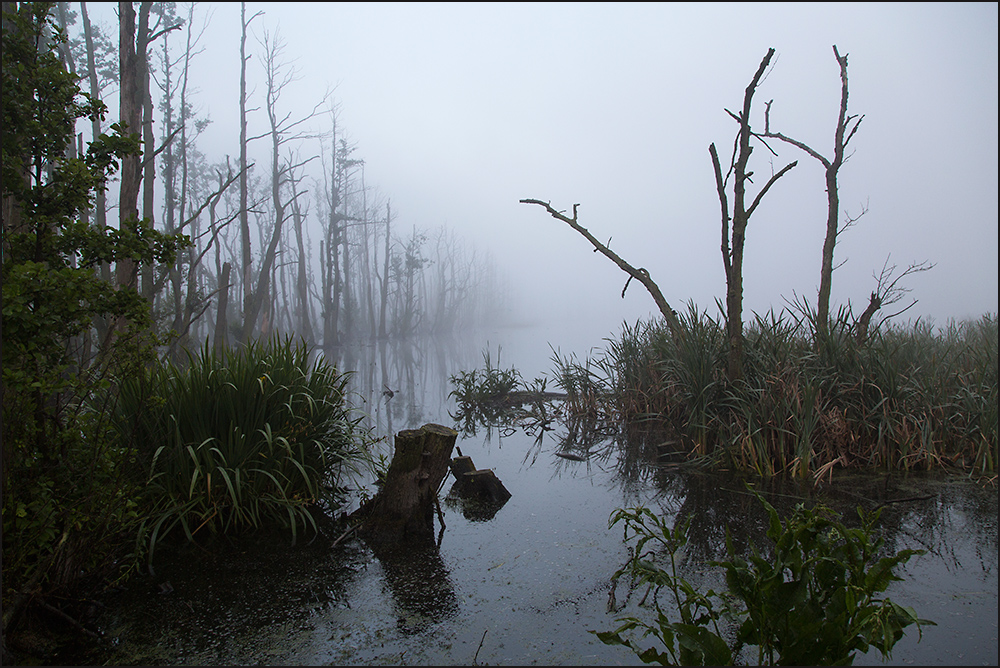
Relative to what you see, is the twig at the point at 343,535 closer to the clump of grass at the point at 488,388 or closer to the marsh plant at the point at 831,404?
the marsh plant at the point at 831,404

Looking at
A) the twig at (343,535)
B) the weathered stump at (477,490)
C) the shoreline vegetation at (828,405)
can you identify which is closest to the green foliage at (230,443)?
the twig at (343,535)

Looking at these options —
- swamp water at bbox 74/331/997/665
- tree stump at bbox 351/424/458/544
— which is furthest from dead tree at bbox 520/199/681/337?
tree stump at bbox 351/424/458/544

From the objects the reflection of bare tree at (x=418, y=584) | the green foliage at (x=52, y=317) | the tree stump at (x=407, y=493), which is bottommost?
the reflection of bare tree at (x=418, y=584)

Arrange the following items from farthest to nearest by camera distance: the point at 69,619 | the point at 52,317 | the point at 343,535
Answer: the point at 343,535 < the point at 69,619 < the point at 52,317

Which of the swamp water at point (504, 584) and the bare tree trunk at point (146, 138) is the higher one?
the bare tree trunk at point (146, 138)

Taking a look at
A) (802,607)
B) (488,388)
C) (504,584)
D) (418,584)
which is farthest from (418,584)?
(488,388)

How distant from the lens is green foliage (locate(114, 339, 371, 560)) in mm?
3033

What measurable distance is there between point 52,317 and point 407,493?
77.5 inches

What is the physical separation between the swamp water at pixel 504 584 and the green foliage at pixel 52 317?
0.49 meters

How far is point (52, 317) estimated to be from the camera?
1.88 meters

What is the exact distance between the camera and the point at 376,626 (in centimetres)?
231

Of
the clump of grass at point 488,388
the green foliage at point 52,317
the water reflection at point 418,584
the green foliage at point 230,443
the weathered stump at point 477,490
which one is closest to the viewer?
the green foliage at point 52,317

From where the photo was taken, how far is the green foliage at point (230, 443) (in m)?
3.03

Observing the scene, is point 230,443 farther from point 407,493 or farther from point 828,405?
point 828,405
